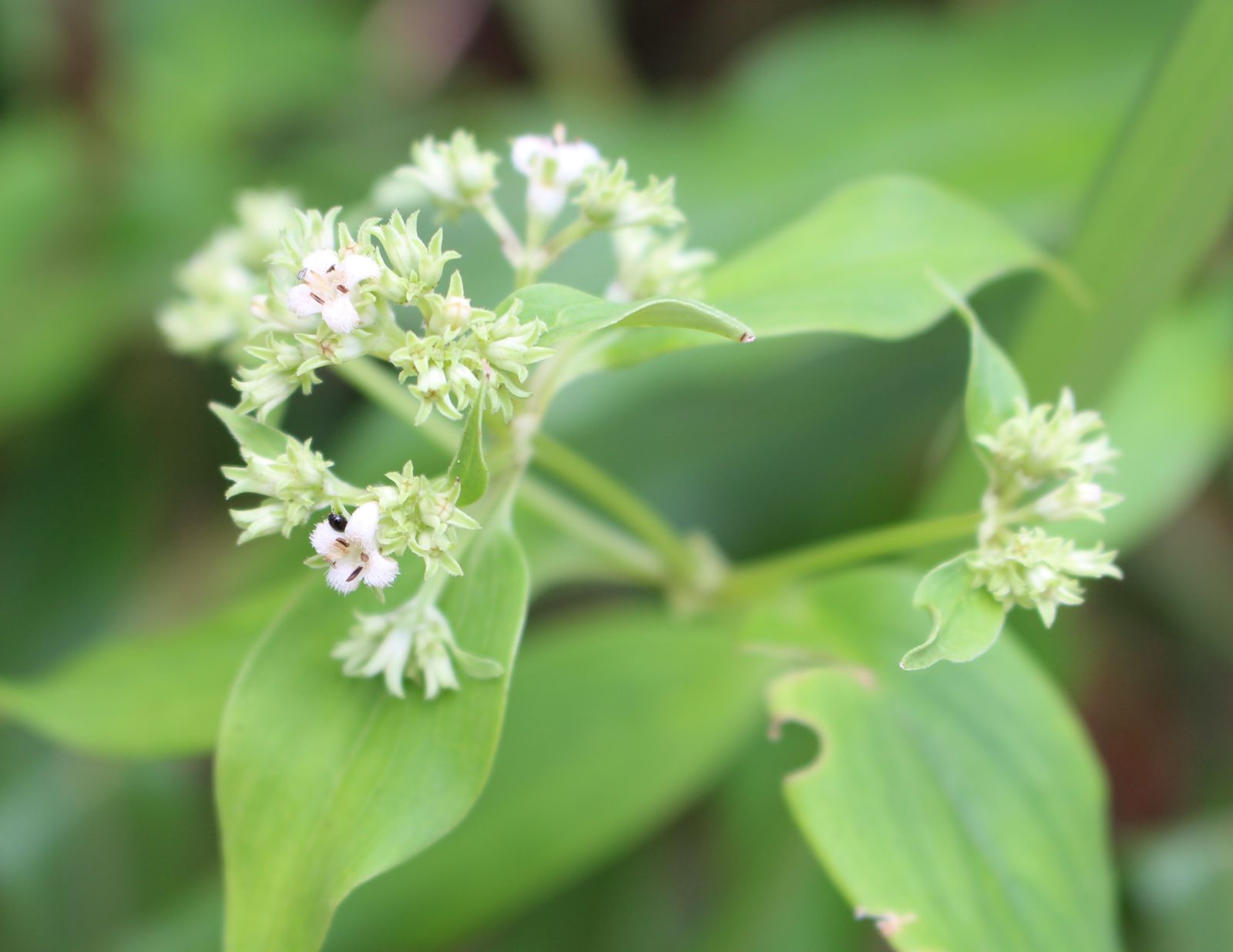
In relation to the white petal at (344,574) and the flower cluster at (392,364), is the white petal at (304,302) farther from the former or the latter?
the white petal at (344,574)

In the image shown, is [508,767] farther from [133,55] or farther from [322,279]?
[133,55]

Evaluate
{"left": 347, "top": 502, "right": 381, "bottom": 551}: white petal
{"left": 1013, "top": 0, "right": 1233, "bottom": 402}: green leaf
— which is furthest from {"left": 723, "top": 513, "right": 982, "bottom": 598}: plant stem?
{"left": 347, "top": 502, "right": 381, "bottom": 551}: white petal

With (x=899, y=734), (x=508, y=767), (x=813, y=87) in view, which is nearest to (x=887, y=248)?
(x=899, y=734)

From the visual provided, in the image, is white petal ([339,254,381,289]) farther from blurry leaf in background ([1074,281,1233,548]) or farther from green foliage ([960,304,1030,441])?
blurry leaf in background ([1074,281,1233,548])

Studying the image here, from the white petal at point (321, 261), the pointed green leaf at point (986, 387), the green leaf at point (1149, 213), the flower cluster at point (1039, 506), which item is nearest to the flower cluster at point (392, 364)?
the white petal at point (321, 261)

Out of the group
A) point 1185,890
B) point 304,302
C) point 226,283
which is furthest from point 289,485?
point 1185,890

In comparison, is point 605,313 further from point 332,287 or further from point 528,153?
point 528,153
